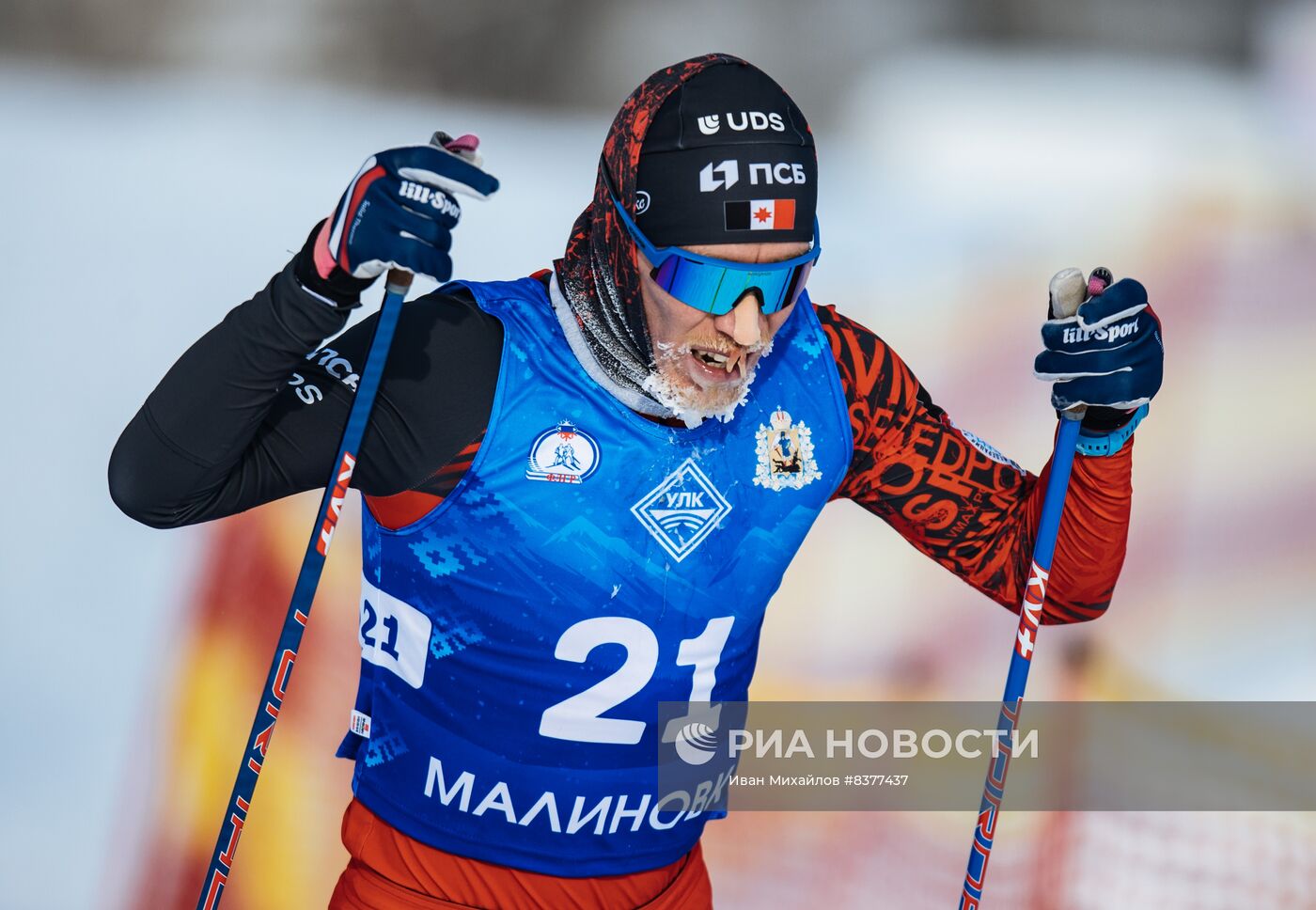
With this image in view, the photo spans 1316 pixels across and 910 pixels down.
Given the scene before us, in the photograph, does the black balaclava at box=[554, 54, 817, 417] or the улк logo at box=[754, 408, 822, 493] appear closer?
the black balaclava at box=[554, 54, 817, 417]

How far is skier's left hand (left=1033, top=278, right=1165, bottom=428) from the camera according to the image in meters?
2.04

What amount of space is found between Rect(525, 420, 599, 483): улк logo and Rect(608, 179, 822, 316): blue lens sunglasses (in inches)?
9.4

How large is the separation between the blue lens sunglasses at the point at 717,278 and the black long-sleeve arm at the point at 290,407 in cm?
26

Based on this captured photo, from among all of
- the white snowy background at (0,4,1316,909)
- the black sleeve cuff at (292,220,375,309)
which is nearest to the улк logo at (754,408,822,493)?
the black sleeve cuff at (292,220,375,309)

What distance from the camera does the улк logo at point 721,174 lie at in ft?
6.18

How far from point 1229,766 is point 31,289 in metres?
3.20

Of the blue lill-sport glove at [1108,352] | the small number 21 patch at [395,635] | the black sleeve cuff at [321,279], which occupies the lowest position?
the small number 21 patch at [395,635]

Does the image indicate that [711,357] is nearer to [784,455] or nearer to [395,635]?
[784,455]

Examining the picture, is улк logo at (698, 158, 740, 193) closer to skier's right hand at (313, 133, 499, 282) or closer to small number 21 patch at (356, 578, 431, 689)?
skier's right hand at (313, 133, 499, 282)

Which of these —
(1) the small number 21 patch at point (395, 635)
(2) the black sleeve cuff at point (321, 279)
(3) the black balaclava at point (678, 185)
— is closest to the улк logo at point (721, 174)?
(3) the black balaclava at point (678, 185)

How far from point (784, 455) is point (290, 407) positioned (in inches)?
27.5

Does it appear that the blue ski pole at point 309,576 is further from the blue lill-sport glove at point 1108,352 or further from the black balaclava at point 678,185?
the blue lill-sport glove at point 1108,352

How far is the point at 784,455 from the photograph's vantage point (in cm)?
211

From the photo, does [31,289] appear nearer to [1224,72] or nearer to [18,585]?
[18,585]
